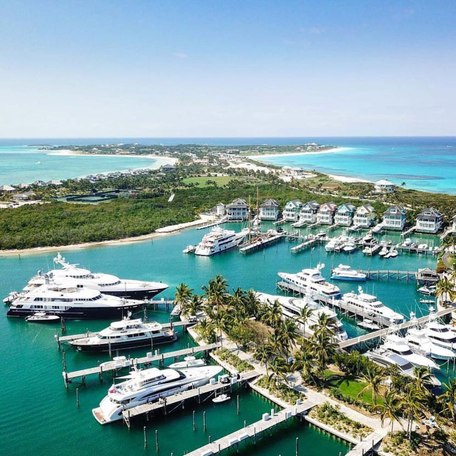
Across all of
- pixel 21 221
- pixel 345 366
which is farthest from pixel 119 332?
pixel 21 221

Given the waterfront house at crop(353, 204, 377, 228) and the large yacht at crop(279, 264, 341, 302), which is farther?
the waterfront house at crop(353, 204, 377, 228)

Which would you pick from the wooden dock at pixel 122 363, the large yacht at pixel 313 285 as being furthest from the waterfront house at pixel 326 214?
the wooden dock at pixel 122 363

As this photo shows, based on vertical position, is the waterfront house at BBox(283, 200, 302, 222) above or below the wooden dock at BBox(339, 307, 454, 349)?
above

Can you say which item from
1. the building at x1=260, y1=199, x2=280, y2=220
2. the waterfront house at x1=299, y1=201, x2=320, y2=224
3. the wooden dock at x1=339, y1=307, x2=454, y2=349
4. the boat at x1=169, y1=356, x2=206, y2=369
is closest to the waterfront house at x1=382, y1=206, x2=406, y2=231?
the waterfront house at x1=299, y1=201, x2=320, y2=224

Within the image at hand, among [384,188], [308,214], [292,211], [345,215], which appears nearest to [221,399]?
[345,215]

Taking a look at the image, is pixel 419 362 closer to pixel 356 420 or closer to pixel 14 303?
pixel 356 420

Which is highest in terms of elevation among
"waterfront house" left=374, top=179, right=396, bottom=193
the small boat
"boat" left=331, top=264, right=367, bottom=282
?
"waterfront house" left=374, top=179, right=396, bottom=193

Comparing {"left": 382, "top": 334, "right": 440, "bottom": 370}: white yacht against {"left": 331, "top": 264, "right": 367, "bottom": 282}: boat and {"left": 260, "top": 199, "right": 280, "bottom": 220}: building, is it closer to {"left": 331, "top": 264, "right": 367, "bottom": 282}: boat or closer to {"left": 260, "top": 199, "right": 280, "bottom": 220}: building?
{"left": 331, "top": 264, "right": 367, "bottom": 282}: boat
